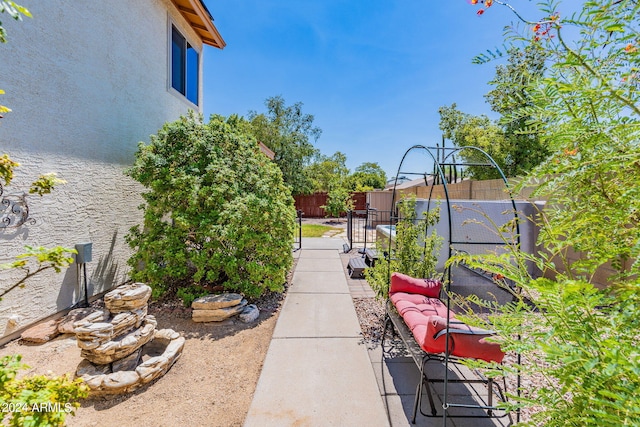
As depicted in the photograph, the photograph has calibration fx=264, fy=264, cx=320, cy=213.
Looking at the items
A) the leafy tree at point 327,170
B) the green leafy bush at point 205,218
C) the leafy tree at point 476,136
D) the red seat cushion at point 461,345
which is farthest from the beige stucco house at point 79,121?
the leafy tree at point 327,170

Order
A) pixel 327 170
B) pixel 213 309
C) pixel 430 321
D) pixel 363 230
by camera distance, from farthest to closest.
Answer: pixel 327 170 → pixel 363 230 → pixel 213 309 → pixel 430 321

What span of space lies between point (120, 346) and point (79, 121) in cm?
345

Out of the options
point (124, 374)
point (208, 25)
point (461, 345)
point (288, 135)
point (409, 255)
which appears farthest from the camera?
point (288, 135)

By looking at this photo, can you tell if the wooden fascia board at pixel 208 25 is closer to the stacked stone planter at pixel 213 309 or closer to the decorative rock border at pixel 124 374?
the stacked stone planter at pixel 213 309

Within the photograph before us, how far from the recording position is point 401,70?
10273 mm

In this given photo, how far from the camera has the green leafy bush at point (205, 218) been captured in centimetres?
431

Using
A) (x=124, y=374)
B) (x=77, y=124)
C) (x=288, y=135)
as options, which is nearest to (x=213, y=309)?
(x=124, y=374)

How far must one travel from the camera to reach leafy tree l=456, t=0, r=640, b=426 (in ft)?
2.40

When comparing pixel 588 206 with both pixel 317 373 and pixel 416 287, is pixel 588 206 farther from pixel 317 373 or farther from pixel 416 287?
pixel 317 373

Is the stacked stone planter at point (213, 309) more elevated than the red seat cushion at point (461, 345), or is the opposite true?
the red seat cushion at point (461, 345)

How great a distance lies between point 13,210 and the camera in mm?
3232

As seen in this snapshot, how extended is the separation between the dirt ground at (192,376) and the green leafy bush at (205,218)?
2.52 feet

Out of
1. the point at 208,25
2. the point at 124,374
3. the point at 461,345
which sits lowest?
the point at 124,374

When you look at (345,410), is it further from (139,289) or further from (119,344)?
(139,289)
